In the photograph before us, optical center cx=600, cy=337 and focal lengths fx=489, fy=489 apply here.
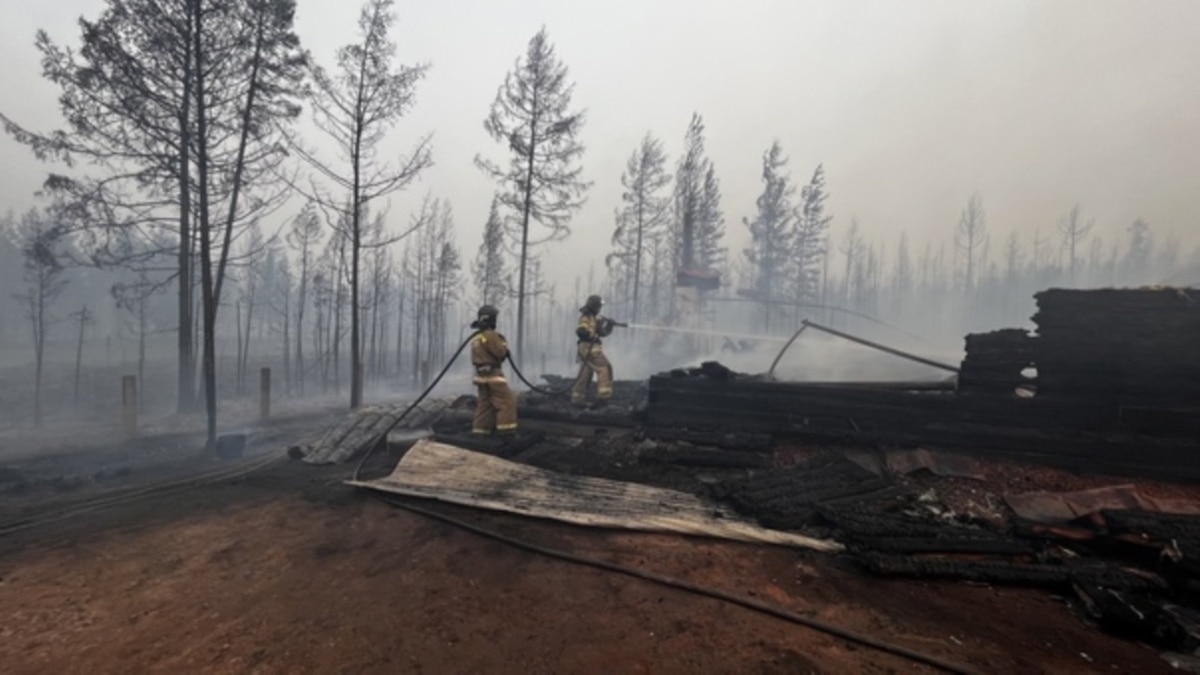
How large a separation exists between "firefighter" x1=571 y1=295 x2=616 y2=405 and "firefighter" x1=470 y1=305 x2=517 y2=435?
2.91 metres

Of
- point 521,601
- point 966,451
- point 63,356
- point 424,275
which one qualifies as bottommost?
point 63,356

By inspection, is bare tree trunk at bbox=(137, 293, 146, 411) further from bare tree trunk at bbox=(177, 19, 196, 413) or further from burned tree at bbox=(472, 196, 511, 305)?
burned tree at bbox=(472, 196, 511, 305)

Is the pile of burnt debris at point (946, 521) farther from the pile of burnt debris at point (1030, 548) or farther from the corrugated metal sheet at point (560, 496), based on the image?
the corrugated metal sheet at point (560, 496)

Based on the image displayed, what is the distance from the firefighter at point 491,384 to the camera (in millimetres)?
8078

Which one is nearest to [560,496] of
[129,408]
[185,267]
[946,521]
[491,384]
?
[491,384]

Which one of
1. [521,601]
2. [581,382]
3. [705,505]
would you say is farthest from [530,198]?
[521,601]

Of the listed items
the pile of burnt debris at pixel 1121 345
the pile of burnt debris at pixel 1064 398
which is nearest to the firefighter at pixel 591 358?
the pile of burnt debris at pixel 1064 398

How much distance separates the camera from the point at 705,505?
5418 millimetres

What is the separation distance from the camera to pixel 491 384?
8133 millimetres

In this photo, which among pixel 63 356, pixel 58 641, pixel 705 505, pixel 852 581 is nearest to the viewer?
pixel 58 641

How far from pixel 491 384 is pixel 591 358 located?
342cm

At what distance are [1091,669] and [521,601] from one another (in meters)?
3.47

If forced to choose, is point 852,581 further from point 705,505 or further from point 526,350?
point 526,350

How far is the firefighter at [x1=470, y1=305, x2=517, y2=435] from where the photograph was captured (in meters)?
8.08
